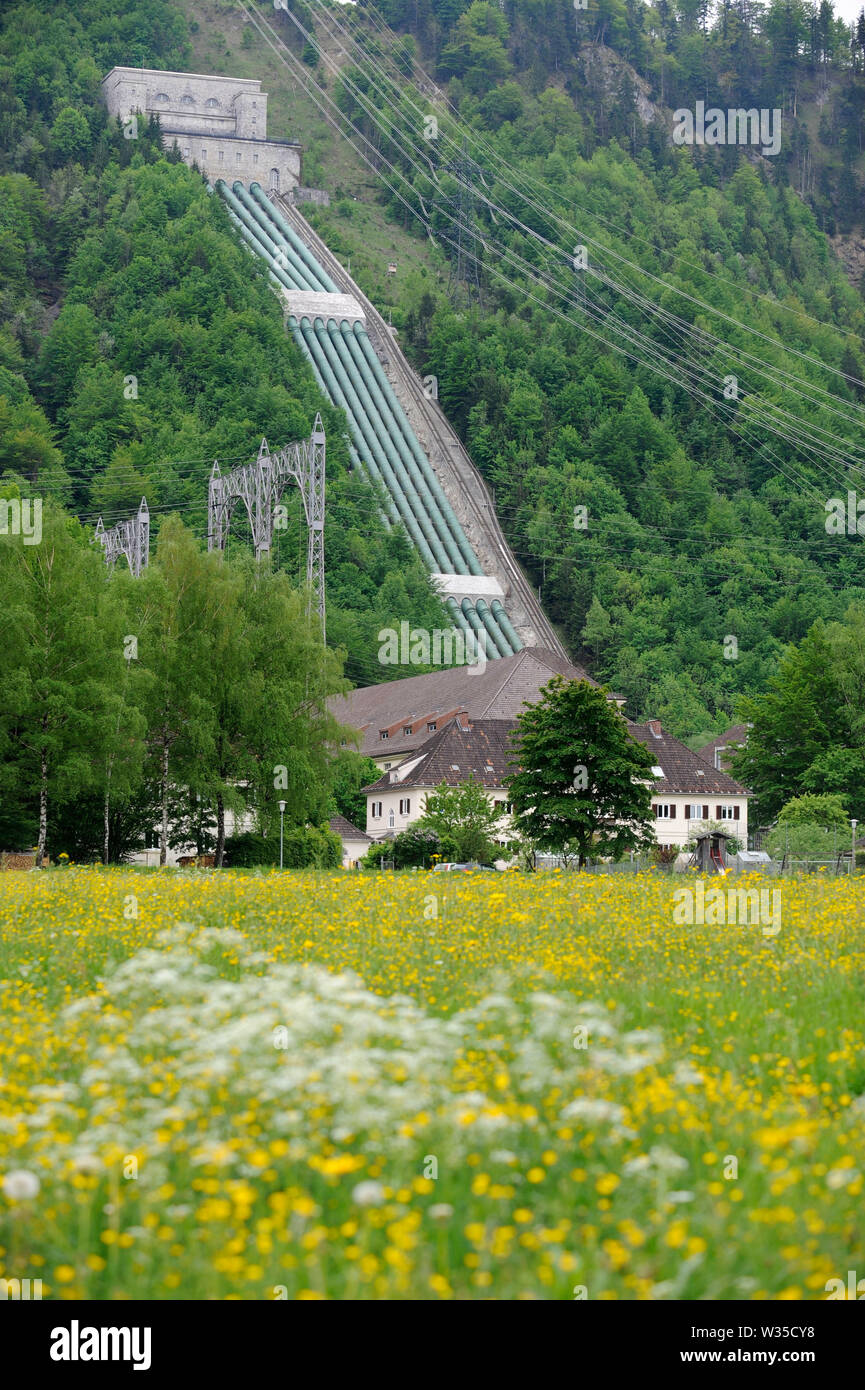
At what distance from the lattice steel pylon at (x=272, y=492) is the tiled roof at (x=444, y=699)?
45.8 feet

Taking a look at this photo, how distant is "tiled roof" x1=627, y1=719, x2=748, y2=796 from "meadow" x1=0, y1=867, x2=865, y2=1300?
74761mm

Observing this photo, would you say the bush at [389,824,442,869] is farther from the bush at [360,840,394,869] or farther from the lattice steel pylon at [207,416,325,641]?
the lattice steel pylon at [207,416,325,641]

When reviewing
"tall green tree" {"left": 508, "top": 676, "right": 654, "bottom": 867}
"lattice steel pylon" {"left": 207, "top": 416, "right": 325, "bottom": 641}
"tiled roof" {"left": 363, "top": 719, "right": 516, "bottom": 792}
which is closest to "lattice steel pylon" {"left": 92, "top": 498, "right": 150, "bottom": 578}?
"lattice steel pylon" {"left": 207, "top": 416, "right": 325, "bottom": 641}

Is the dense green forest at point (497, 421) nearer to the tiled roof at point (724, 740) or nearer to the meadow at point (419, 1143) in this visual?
the tiled roof at point (724, 740)

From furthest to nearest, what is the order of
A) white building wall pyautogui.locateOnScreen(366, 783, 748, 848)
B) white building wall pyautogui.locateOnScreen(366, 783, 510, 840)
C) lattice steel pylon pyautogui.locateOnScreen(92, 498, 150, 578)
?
white building wall pyautogui.locateOnScreen(366, 783, 748, 848)
white building wall pyautogui.locateOnScreen(366, 783, 510, 840)
lattice steel pylon pyautogui.locateOnScreen(92, 498, 150, 578)

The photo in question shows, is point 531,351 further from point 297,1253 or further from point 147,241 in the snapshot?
point 297,1253

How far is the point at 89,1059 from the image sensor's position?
41.7 ft

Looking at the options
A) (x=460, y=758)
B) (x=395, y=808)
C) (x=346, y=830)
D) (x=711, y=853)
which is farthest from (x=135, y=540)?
(x=711, y=853)

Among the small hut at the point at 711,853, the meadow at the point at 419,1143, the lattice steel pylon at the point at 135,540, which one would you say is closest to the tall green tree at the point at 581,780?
the small hut at the point at 711,853

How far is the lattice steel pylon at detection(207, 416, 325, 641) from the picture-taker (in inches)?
2859

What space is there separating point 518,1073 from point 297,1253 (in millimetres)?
2875

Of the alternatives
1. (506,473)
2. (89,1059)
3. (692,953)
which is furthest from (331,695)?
(506,473)

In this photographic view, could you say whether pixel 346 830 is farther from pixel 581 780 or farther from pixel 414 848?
A: pixel 581 780

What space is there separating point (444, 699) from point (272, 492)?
23.8m
